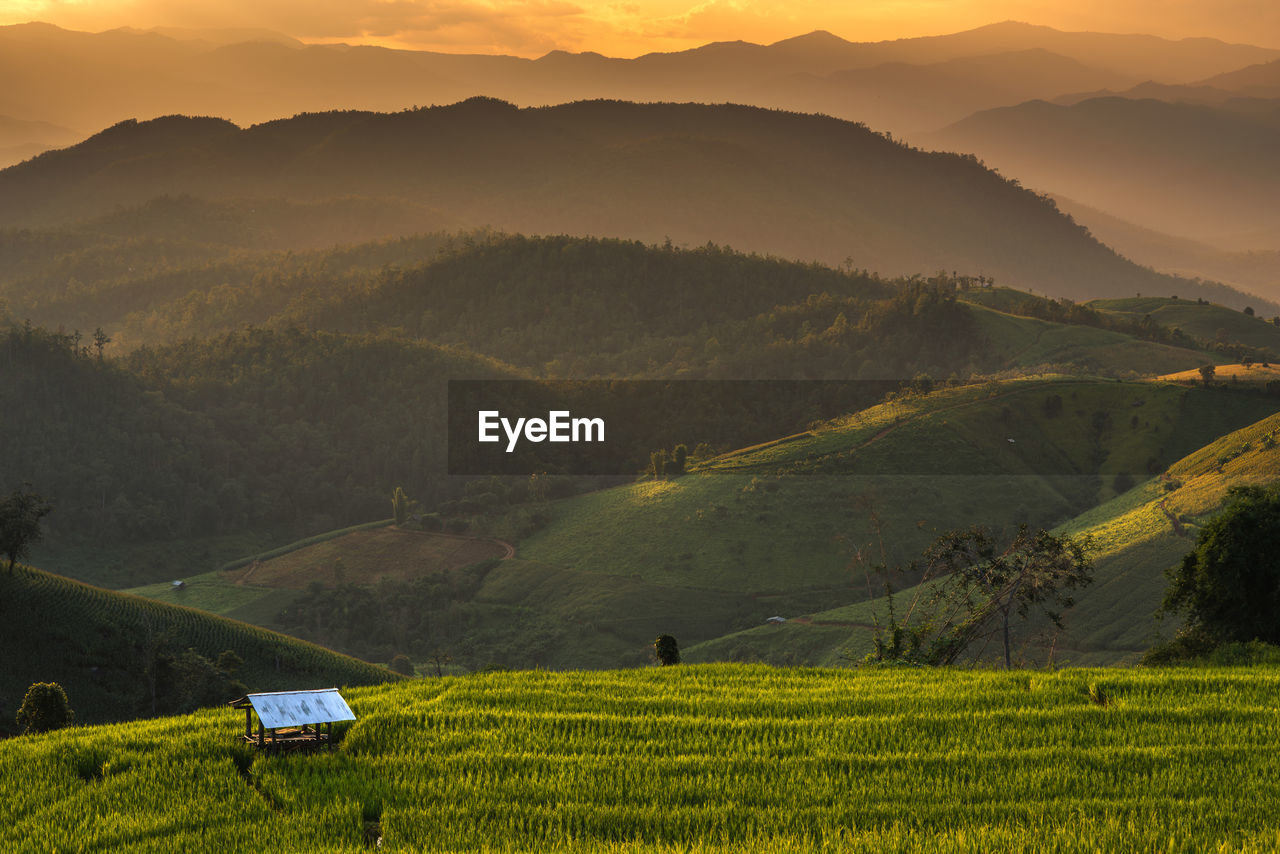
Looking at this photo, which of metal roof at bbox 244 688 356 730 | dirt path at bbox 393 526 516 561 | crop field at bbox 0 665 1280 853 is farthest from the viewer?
dirt path at bbox 393 526 516 561

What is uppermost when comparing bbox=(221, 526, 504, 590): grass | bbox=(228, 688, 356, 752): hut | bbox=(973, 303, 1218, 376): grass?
bbox=(973, 303, 1218, 376): grass

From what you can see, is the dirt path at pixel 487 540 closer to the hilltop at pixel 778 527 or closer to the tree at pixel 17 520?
the hilltop at pixel 778 527

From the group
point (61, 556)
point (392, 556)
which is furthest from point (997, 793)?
point (61, 556)

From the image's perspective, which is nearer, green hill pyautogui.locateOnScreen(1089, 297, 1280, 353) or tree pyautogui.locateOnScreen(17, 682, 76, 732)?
tree pyautogui.locateOnScreen(17, 682, 76, 732)

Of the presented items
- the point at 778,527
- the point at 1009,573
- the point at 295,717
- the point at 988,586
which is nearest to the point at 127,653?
the point at 988,586

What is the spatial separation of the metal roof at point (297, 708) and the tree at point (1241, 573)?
21420 mm

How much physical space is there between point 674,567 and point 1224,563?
82.5m

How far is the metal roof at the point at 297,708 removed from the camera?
17.2m

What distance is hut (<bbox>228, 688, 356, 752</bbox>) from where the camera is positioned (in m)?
17.2

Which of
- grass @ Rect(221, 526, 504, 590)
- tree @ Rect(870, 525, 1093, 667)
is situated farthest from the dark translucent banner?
tree @ Rect(870, 525, 1093, 667)

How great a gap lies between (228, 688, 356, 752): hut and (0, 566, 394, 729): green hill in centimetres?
3578

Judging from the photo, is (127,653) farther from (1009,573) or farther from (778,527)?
(778,527)

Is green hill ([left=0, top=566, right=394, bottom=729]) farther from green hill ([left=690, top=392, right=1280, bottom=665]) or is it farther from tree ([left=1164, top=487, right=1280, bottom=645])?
tree ([left=1164, top=487, right=1280, bottom=645])

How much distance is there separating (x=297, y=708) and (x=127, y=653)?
→ 50272 millimetres
